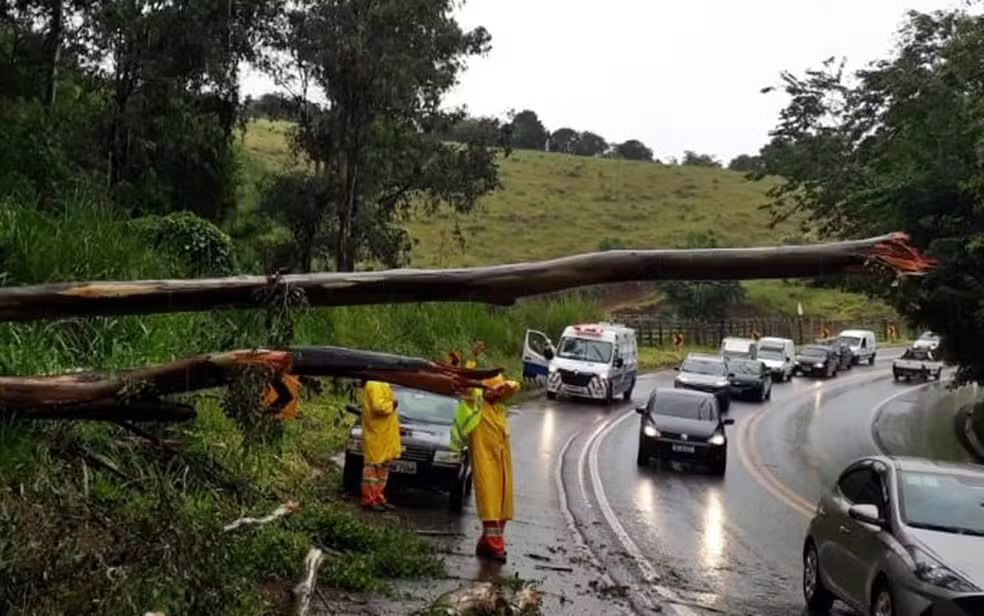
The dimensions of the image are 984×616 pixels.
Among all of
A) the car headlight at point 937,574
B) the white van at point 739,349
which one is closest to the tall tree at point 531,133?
the white van at point 739,349

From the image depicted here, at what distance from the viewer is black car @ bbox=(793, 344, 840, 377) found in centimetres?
5759

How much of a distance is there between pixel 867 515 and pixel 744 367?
33939mm

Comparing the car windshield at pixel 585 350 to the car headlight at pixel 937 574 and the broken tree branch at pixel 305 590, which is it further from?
the broken tree branch at pixel 305 590

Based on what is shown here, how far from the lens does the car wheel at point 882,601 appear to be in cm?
891

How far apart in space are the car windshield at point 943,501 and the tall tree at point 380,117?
20.8m

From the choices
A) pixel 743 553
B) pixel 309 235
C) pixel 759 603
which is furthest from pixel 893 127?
pixel 759 603

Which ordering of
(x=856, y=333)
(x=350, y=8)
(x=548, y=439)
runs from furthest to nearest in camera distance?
(x=856, y=333)
(x=350, y=8)
(x=548, y=439)

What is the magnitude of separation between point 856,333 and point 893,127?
3662 centimetres

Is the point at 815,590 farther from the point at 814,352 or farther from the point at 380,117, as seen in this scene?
the point at 814,352

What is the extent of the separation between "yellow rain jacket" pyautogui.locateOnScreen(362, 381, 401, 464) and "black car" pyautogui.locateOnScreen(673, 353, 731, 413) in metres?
22.5

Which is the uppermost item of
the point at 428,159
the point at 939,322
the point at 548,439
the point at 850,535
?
the point at 428,159

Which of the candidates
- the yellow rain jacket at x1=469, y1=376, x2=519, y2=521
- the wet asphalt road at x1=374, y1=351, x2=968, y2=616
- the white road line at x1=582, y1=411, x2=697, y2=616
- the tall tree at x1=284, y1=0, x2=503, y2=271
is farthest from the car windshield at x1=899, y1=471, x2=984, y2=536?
the tall tree at x1=284, y1=0, x2=503, y2=271

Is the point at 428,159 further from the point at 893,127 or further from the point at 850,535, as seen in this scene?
the point at 850,535

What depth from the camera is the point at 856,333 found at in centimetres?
6600
